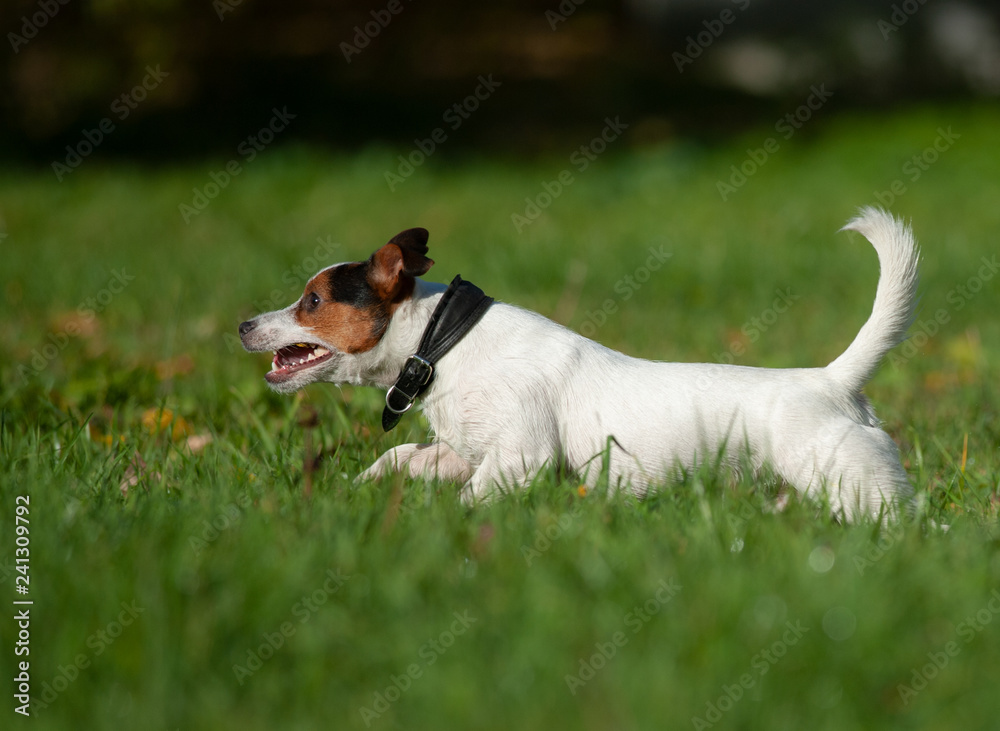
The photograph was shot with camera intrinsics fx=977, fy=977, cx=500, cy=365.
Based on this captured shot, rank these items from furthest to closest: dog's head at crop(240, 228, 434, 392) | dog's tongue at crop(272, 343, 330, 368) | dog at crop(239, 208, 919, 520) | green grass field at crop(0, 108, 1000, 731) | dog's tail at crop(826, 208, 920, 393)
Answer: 1. dog's tongue at crop(272, 343, 330, 368)
2. dog's head at crop(240, 228, 434, 392)
3. dog's tail at crop(826, 208, 920, 393)
4. dog at crop(239, 208, 919, 520)
5. green grass field at crop(0, 108, 1000, 731)

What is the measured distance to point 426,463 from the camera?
3.18m

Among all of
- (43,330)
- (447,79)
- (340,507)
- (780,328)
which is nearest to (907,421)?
(780,328)

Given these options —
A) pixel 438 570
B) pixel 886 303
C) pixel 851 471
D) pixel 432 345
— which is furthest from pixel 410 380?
pixel 886 303

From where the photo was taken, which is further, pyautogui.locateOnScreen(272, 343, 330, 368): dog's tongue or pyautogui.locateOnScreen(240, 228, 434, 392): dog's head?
pyautogui.locateOnScreen(272, 343, 330, 368): dog's tongue

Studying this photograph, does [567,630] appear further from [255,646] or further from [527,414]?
[527,414]

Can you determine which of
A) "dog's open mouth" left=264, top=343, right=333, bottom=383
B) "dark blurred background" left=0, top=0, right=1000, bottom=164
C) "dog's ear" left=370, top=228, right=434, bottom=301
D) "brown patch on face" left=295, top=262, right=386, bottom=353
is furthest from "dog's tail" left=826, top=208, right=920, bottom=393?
"dark blurred background" left=0, top=0, right=1000, bottom=164

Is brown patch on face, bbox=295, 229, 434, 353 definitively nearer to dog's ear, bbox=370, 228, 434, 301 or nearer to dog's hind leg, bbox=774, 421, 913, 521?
dog's ear, bbox=370, 228, 434, 301

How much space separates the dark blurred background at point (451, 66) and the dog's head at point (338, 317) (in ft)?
35.0

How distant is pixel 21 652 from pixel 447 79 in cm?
1647

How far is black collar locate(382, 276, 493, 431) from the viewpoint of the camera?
3096 millimetres

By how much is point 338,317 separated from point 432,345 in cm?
33

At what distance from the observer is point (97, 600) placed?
6.72 feet

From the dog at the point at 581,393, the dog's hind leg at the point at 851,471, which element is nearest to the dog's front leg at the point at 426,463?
the dog at the point at 581,393

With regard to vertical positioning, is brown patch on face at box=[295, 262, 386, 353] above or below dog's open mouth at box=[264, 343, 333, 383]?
above
